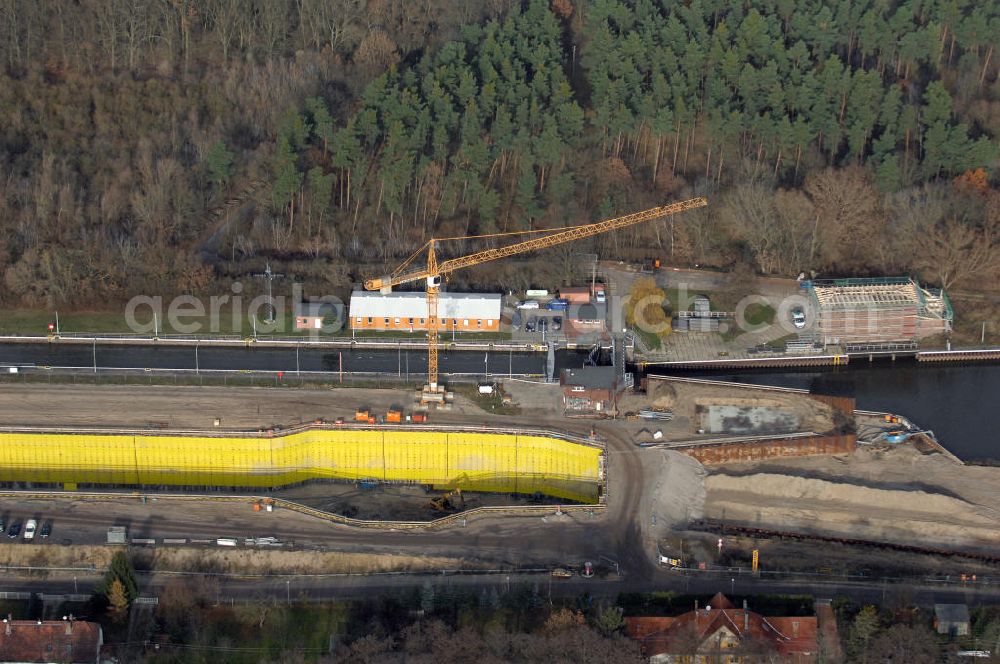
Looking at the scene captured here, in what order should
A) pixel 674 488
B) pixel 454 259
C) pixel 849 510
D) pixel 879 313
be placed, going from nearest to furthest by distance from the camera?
pixel 849 510 → pixel 674 488 → pixel 879 313 → pixel 454 259

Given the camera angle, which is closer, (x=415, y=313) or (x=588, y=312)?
(x=588, y=312)

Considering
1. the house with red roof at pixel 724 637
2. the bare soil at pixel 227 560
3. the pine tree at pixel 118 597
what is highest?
the bare soil at pixel 227 560

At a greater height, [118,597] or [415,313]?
[415,313]

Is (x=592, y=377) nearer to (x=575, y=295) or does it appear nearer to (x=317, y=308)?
(x=575, y=295)

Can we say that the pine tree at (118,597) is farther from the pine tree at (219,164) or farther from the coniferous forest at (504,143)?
the pine tree at (219,164)

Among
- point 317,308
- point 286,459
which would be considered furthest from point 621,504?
point 317,308

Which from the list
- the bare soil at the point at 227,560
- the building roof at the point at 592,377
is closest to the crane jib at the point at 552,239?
the building roof at the point at 592,377
